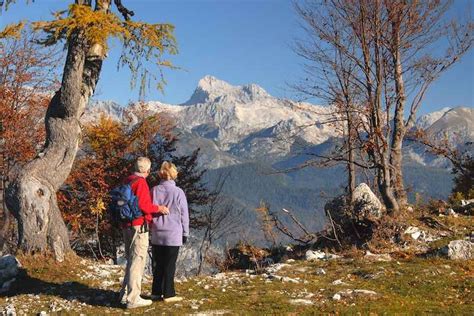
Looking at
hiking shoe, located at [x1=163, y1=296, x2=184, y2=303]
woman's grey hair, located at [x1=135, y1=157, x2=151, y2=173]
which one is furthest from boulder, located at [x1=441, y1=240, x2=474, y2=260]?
woman's grey hair, located at [x1=135, y1=157, x2=151, y2=173]

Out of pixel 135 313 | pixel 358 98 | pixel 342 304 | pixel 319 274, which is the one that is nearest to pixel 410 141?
pixel 358 98

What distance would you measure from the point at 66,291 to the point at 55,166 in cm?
363

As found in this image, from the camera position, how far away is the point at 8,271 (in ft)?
34.6

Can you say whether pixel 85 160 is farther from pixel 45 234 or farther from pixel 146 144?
pixel 45 234

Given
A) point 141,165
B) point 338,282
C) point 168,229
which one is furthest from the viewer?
point 338,282

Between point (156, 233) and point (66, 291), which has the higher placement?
point (156, 233)

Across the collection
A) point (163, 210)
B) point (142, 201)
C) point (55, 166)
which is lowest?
point (163, 210)

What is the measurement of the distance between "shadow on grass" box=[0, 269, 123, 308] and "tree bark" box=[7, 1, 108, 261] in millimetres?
1182

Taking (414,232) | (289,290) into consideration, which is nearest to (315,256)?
(414,232)

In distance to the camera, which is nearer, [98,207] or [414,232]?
[414,232]

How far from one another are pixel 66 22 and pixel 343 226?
10087 mm

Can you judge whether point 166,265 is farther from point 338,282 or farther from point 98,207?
point 98,207

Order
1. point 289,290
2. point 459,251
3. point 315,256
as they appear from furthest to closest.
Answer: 1. point 315,256
2. point 459,251
3. point 289,290

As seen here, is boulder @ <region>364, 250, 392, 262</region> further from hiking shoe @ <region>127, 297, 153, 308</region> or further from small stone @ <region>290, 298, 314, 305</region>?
hiking shoe @ <region>127, 297, 153, 308</region>
